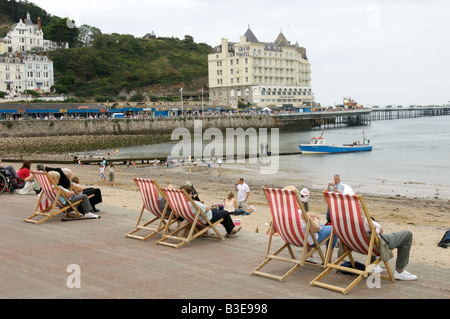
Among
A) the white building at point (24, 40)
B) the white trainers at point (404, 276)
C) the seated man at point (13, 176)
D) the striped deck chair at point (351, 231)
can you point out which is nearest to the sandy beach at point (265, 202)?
the white trainers at point (404, 276)

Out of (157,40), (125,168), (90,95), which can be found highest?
(157,40)

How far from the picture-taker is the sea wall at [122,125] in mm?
63469

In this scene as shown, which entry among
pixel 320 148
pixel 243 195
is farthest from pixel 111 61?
pixel 243 195

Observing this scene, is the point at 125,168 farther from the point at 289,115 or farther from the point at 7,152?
the point at 289,115

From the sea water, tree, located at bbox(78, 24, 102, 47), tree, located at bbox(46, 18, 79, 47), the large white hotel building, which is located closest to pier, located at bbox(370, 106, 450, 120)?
the large white hotel building

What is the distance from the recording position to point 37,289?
5.50m

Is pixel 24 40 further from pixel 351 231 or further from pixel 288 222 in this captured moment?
pixel 351 231

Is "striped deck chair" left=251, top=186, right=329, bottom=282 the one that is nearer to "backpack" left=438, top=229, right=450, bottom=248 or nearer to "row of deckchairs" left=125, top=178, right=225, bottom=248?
"row of deckchairs" left=125, top=178, right=225, bottom=248

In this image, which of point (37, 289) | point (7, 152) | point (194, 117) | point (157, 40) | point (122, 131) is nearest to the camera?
point (37, 289)

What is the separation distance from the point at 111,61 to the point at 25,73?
86.6 ft

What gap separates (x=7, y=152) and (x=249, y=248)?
48.9 meters

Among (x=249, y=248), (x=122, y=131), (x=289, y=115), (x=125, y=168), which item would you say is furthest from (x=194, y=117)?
(x=249, y=248)

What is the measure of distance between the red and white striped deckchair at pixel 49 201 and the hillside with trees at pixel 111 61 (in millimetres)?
87568
